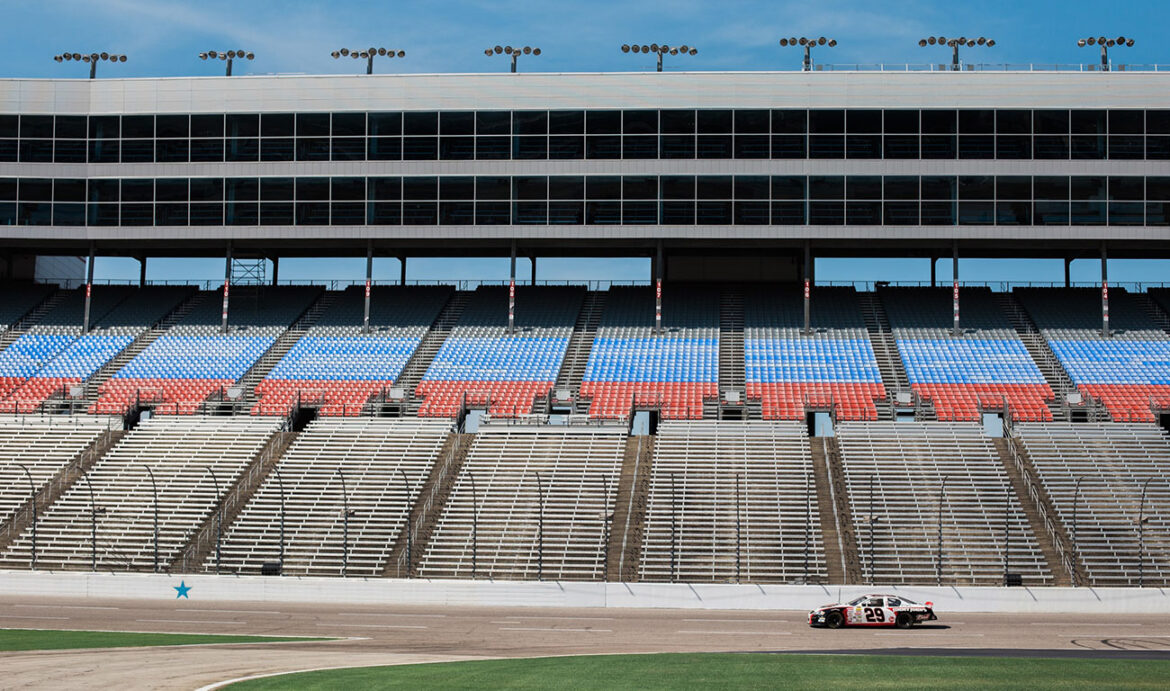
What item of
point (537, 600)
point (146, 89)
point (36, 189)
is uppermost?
point (146, 89)

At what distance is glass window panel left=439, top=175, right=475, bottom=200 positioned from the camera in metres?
74.0

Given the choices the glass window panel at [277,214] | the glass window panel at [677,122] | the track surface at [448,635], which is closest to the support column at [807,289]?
the glass window panel at [677,122]

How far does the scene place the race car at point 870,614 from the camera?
4338 centimetres

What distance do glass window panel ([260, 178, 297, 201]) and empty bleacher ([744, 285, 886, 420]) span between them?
27974mm

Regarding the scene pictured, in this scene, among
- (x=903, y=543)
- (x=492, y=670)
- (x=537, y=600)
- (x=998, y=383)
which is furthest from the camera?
(x=998, y=383)

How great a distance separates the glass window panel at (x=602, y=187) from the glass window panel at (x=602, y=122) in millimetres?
2642

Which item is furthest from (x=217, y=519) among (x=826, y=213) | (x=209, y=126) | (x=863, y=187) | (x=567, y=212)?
(x=863, y=187)

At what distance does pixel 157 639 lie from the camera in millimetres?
38688

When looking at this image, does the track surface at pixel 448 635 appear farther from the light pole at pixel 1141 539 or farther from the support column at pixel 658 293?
the support column at pixel 658 293

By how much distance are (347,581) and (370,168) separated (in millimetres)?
29963

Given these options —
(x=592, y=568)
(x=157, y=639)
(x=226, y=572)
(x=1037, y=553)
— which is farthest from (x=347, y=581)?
(x=1037, y=553)

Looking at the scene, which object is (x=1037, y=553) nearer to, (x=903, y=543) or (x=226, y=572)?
(x=903, y=543)

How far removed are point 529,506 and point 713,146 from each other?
25.9 meters

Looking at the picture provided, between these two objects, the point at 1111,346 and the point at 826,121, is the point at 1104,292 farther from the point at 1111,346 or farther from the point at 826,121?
the point at 826,121
